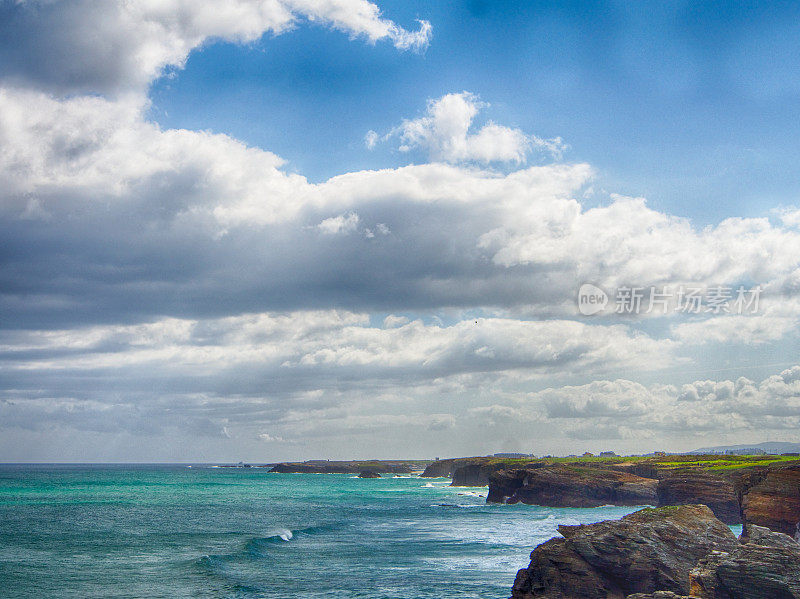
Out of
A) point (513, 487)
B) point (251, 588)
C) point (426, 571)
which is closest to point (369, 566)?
point (426, 571)

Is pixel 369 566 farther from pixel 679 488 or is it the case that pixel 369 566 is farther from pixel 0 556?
pixel 679 488

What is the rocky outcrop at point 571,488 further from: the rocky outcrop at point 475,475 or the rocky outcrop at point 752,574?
the rocky outcrop at point 752,574

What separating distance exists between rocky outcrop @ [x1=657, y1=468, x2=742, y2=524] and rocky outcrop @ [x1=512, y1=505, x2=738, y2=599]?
4621 cm

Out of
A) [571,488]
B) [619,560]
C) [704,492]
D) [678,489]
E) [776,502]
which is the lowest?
[571,488]

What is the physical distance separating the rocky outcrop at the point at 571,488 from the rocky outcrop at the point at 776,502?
50.9 meters

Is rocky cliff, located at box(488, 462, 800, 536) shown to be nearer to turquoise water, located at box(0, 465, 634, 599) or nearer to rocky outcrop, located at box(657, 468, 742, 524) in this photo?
rocky outcrop, located at box(657, 468, 742, 524)

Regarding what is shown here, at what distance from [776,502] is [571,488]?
201 ft

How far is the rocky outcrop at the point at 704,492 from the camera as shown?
75.9 meters

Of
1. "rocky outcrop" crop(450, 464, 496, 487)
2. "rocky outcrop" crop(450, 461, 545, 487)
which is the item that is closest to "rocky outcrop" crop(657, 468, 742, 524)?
"rocky outcrop" crop(450, 461, 545, 487)

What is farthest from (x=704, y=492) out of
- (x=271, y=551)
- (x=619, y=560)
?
(x=619, y=560)

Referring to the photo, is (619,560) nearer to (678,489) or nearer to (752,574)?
(752,574)

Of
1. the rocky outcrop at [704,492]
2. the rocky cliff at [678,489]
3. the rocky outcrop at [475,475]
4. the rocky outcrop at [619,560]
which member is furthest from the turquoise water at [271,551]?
the rocky outcrop at [475,475]

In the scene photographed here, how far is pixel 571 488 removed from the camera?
107m

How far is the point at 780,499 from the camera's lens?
47.8 metres
